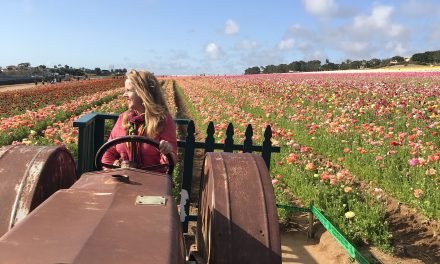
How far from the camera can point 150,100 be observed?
4.19 meters

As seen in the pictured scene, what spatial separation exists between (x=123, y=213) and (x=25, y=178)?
4.02 feet

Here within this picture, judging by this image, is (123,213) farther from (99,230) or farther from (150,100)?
(150,100)

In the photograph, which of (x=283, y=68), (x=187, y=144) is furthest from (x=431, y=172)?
(x=283, y=68)

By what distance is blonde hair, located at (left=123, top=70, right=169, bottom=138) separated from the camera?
417 cm

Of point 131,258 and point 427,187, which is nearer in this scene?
point 131,258

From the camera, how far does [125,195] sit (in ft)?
8.61

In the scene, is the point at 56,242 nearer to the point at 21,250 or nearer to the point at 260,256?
the point at 21,250

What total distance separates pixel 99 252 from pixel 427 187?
186 inches

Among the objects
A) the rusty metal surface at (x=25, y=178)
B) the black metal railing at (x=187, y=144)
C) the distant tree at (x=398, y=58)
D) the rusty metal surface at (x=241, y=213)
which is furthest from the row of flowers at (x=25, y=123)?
the distant tree at (x=398, y=58)

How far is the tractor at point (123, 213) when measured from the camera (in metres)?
1.92

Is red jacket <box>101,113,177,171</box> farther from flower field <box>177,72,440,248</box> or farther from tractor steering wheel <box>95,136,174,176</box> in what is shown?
flower field <box>177,72,440,248</box>

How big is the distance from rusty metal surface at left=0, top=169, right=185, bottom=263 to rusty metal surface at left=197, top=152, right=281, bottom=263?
365 mm

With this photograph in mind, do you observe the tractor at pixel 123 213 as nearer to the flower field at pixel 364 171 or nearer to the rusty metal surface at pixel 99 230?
the rusty metal surface at pixel 99 230

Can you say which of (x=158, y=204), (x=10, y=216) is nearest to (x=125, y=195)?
(x=158, y=204)
